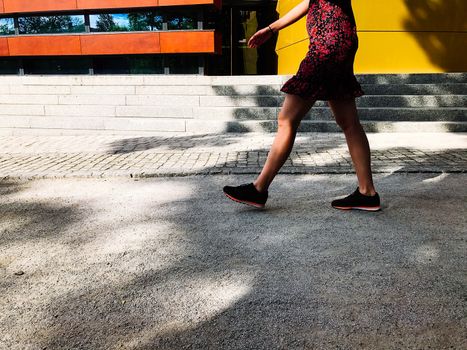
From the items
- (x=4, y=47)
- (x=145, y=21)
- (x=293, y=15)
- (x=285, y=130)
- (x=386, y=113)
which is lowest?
(x=386, y=113)

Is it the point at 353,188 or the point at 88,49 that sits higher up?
the point at 88,49

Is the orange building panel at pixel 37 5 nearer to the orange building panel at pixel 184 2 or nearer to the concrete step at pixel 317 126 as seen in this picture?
the orange building panel at pixel 184 2

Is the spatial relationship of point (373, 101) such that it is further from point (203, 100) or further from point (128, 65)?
point (128, 65)

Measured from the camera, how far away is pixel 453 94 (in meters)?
7.76

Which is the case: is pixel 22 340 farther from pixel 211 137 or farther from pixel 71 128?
pixel 71 128

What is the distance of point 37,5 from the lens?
12.0 m

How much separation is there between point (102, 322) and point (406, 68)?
8.42m

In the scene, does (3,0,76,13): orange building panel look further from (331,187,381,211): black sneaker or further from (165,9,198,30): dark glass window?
(331,187,381,211): black sneaker

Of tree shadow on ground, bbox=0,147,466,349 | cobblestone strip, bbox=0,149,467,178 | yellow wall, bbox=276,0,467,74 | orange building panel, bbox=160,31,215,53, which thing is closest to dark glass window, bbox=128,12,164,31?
orange building panel, bbox=160,31,215,53

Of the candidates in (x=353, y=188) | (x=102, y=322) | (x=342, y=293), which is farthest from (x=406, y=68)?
(x=102, y=322)

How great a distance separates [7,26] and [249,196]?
12603 millimetres

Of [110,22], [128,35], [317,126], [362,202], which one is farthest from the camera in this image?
[110,22]

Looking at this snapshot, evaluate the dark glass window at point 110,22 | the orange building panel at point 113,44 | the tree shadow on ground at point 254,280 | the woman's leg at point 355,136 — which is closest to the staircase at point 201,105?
the orange building panel at point 113,44

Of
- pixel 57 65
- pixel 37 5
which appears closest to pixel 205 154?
pixel 57 65
